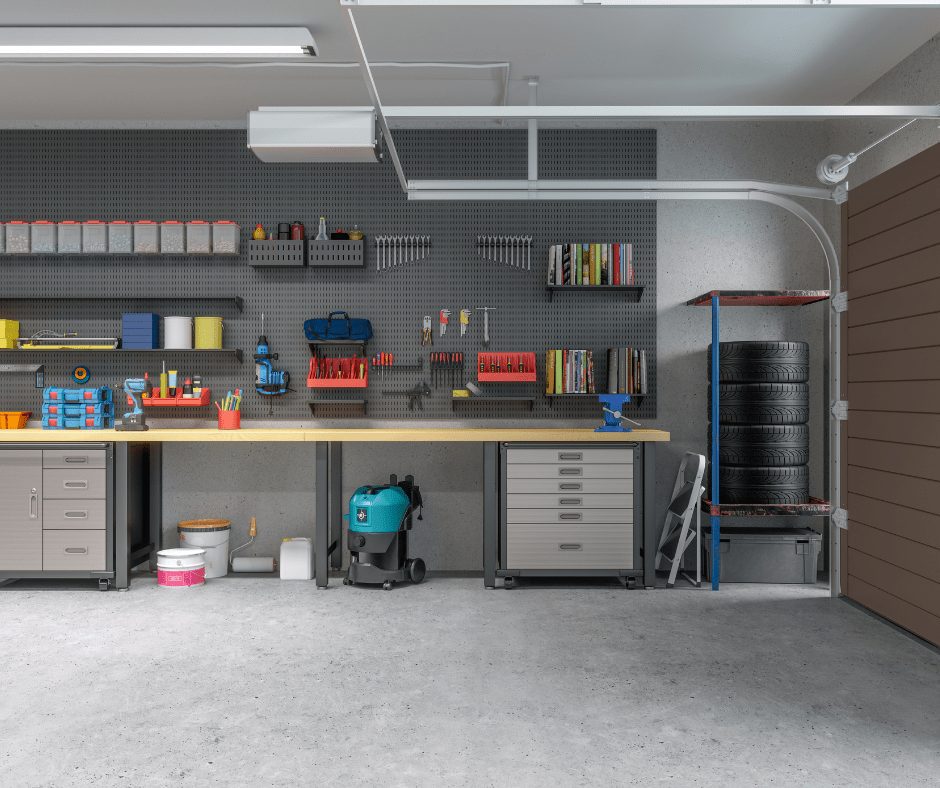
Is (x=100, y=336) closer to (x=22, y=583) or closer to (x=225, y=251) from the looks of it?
(x=225, y=251)

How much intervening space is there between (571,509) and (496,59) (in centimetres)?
266

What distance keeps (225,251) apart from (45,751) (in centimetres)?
332

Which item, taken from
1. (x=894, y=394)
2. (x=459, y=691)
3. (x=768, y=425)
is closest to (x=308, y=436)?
(x=459, y=691)

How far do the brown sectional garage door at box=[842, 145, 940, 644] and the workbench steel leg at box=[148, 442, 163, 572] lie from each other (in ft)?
14.4

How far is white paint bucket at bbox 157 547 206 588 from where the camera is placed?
14.8 feet

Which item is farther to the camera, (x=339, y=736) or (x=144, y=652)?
(x=144, y=652)

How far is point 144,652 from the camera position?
3.30 m

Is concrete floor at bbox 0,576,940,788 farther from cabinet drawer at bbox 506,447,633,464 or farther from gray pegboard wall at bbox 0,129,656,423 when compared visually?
gray pegboard wall at bbox 0,129,656,423

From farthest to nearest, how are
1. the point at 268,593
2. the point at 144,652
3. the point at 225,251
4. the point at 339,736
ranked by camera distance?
the point at 225,251 → the point at 268,593 → the point at 144,652 → the point at 339,736

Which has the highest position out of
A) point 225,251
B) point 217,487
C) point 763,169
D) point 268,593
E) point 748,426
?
point 763,169

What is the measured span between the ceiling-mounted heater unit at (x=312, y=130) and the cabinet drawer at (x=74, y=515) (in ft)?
7.67

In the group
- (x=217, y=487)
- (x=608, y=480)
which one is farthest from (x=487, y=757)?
(x=217, y=487)

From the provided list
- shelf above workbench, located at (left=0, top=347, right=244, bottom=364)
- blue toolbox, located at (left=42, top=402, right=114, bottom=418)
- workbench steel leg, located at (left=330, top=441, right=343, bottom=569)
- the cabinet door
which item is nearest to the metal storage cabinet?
workbench steel leg, located at (left=330, top=441, right=343, bottom=569)

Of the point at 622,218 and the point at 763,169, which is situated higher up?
the point at 763,169
